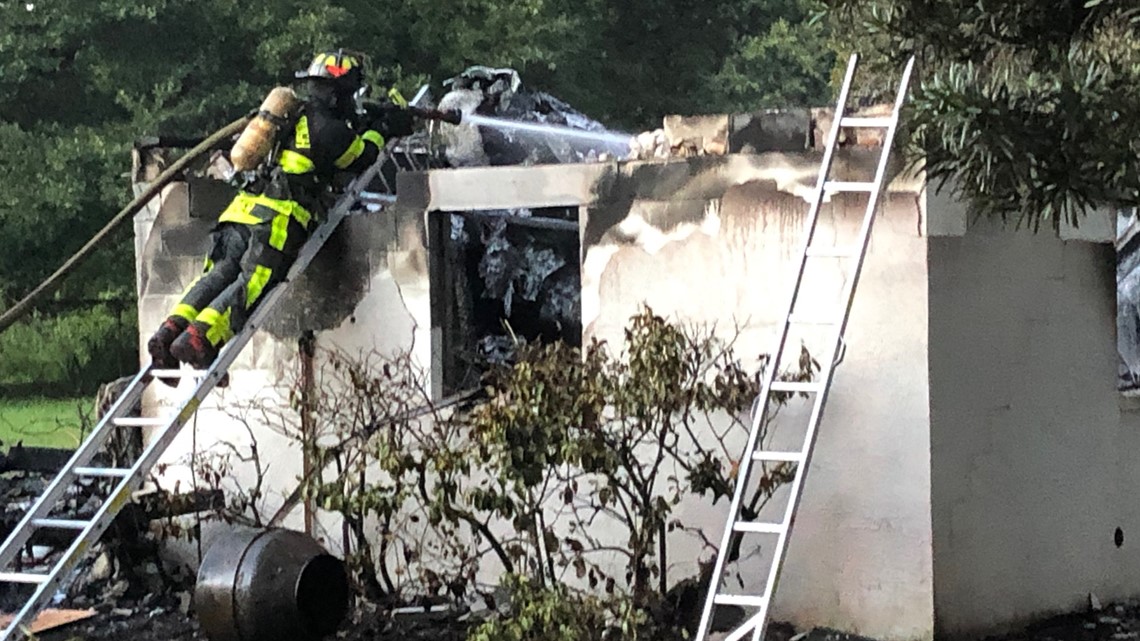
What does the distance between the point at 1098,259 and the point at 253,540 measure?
443cm

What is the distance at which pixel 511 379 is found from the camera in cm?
564

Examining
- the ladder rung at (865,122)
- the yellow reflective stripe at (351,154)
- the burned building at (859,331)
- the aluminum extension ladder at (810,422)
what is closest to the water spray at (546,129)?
the burned building at (859,331)

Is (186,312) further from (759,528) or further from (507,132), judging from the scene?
(759,528)

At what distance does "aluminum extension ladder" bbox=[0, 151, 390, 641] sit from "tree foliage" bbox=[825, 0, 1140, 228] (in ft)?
11.3

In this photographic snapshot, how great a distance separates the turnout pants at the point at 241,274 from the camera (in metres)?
6.71

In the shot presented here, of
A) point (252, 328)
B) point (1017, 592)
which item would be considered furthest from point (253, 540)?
point (1017, 592)

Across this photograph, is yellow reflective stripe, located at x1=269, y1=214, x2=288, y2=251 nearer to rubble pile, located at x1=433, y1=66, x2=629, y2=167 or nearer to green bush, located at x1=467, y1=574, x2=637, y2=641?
→ rubble pile, located at x1=433, y1=66, x2=629, y2=167

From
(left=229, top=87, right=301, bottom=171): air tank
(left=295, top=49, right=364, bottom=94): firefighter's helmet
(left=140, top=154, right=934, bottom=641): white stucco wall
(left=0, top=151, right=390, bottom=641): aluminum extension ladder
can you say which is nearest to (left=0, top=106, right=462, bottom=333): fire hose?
(left=229, top=87, right=301, bottom=171): air tank

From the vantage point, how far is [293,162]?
6.86 meters

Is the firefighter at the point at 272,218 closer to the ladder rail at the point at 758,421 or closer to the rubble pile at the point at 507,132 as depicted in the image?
the rubble pile at the point at 507,132

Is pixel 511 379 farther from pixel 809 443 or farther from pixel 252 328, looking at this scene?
pixel 252 328

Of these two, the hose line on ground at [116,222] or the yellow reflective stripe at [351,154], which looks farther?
the yellow reflective stripe at [351,154]

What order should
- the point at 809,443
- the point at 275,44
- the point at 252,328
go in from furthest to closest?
the point at 275,44 < the point at 252,328 < the point at 809,443

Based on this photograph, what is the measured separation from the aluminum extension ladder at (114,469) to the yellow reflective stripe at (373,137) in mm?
165
